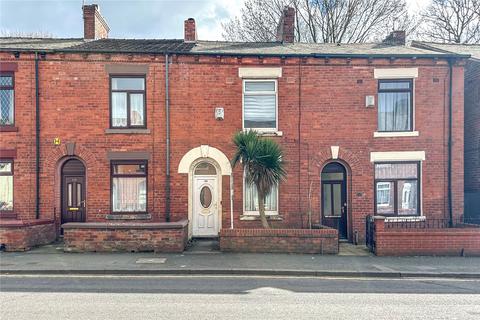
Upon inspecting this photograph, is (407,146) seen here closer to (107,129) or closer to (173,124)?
(173,124)

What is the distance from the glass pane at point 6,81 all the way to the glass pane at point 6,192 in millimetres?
Answer: 3216

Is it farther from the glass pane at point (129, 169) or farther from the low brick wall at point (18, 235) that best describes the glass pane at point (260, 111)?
the low brick wall at point (18, 235)

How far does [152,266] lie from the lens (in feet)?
30.6

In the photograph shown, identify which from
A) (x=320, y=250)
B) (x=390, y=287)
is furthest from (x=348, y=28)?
(x=390, y=287)

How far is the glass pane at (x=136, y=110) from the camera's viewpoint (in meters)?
13.4

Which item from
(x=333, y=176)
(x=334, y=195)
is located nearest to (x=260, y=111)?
(x=333, y=176)

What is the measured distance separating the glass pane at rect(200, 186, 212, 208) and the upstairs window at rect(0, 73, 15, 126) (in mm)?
6996

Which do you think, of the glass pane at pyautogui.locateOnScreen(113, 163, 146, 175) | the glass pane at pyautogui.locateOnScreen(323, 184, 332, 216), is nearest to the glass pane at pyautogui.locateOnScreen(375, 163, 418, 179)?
the glass pane at pyautogui.locateOnScreen(323, 184, 332, 216)

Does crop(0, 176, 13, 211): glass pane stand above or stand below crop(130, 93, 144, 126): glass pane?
below

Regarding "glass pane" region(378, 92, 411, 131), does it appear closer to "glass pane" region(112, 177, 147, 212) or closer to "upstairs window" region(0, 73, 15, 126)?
"glass pane" region(112, 177, 147, 212)

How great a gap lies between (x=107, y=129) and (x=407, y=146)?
34.7ft

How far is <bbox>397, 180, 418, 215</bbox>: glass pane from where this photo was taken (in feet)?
44.8

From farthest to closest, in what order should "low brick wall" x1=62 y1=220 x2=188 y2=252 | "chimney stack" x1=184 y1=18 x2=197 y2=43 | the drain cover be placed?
1. "chimney stack" x1=184 y1=18 x2=197 y2=43
2. "low brick wall" x1=62 y1=220 x2=188 y2=252
3. the drain cover

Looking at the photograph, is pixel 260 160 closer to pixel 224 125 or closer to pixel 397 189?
pixel 224 125
